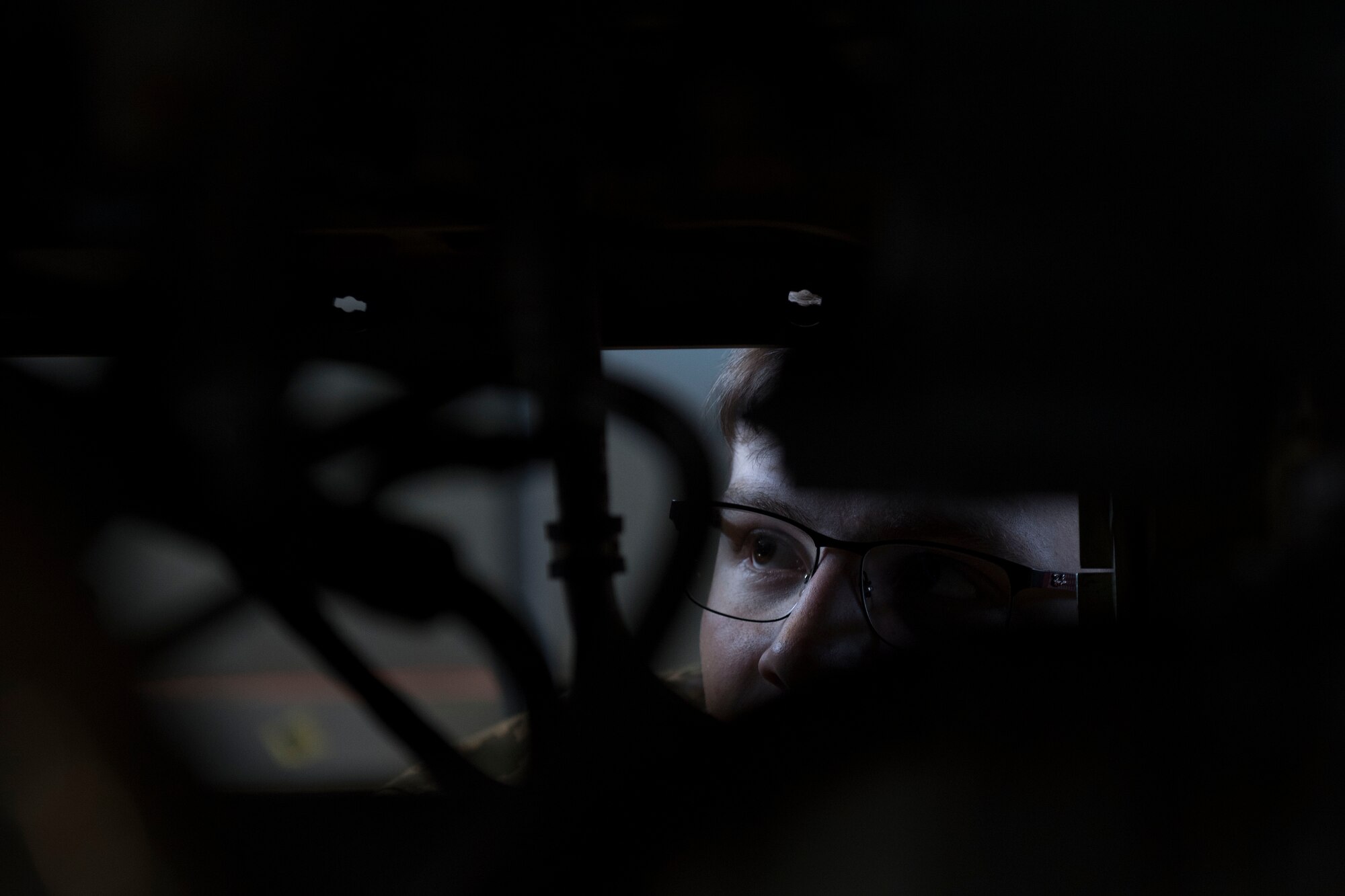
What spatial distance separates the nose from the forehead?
0.07 metres

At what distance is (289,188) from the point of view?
0.63m

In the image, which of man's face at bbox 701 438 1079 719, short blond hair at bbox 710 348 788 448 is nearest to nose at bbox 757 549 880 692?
man's face at bbox 701 438 1079 719

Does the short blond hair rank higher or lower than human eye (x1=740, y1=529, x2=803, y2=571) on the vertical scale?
higher

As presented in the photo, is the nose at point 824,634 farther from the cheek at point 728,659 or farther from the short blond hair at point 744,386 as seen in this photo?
the short blond hair at point 744,386

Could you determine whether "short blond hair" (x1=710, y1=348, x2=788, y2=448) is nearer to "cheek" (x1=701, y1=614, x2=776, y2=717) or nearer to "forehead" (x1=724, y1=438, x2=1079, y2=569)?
"forehead" (x1=724, y1=438, x2=1079, y2=569)

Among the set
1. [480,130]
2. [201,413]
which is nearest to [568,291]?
[480,130]

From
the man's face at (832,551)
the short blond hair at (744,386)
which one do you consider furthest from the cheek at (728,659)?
the short blond hair at (744,386)

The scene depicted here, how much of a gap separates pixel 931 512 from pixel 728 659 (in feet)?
0.63

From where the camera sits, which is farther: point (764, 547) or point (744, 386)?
point (764, 547)

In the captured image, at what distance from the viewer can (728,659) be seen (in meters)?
0.71

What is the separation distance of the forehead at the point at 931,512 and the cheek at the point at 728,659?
0.10 m

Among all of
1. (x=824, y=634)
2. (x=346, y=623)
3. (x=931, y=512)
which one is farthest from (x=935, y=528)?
(x=346, y=623)

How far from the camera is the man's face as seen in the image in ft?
2.03

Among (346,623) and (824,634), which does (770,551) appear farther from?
(346,623)
